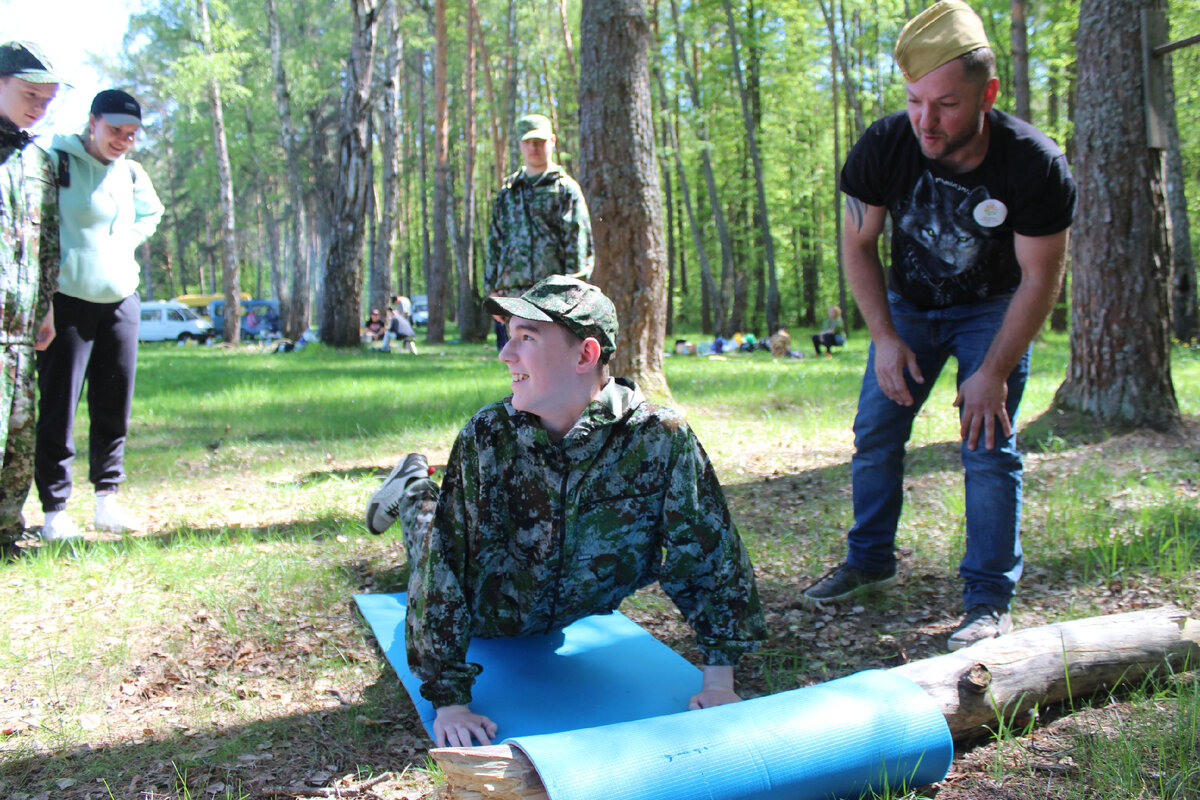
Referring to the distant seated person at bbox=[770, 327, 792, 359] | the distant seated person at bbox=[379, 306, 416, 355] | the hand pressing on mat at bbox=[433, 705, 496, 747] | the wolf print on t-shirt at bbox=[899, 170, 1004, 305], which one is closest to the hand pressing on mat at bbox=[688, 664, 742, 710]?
the hand pressing on mat at bbox=[433, 705, 496, 747]

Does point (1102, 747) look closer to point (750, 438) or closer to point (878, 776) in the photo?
point (878, 776)

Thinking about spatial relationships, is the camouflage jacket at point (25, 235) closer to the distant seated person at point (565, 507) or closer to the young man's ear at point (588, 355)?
the distant seated person at point (565, 507)

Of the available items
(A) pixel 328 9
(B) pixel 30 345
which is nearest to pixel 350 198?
(B) pixel 30 345

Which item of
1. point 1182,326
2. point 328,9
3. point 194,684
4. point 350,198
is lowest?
point 194,684

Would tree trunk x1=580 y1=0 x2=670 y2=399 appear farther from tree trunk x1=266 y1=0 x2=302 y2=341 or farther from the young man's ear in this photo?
tree trunk x1=266 y1=0 x2=302 y2=341

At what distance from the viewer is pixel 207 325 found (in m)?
34.6

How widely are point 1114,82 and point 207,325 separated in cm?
3497

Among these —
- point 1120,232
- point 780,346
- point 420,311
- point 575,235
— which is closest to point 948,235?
point 575,235

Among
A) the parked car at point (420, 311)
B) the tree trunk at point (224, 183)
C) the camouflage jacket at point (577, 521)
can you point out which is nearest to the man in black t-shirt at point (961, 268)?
the camouflage jacket at point (577, 521)

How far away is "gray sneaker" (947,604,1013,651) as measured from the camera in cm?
295

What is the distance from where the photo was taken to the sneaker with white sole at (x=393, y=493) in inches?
152

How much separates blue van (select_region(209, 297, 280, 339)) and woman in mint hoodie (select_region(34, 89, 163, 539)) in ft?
106

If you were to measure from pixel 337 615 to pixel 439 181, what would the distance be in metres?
19.2

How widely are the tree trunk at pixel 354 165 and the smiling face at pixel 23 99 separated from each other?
12.1 metres
